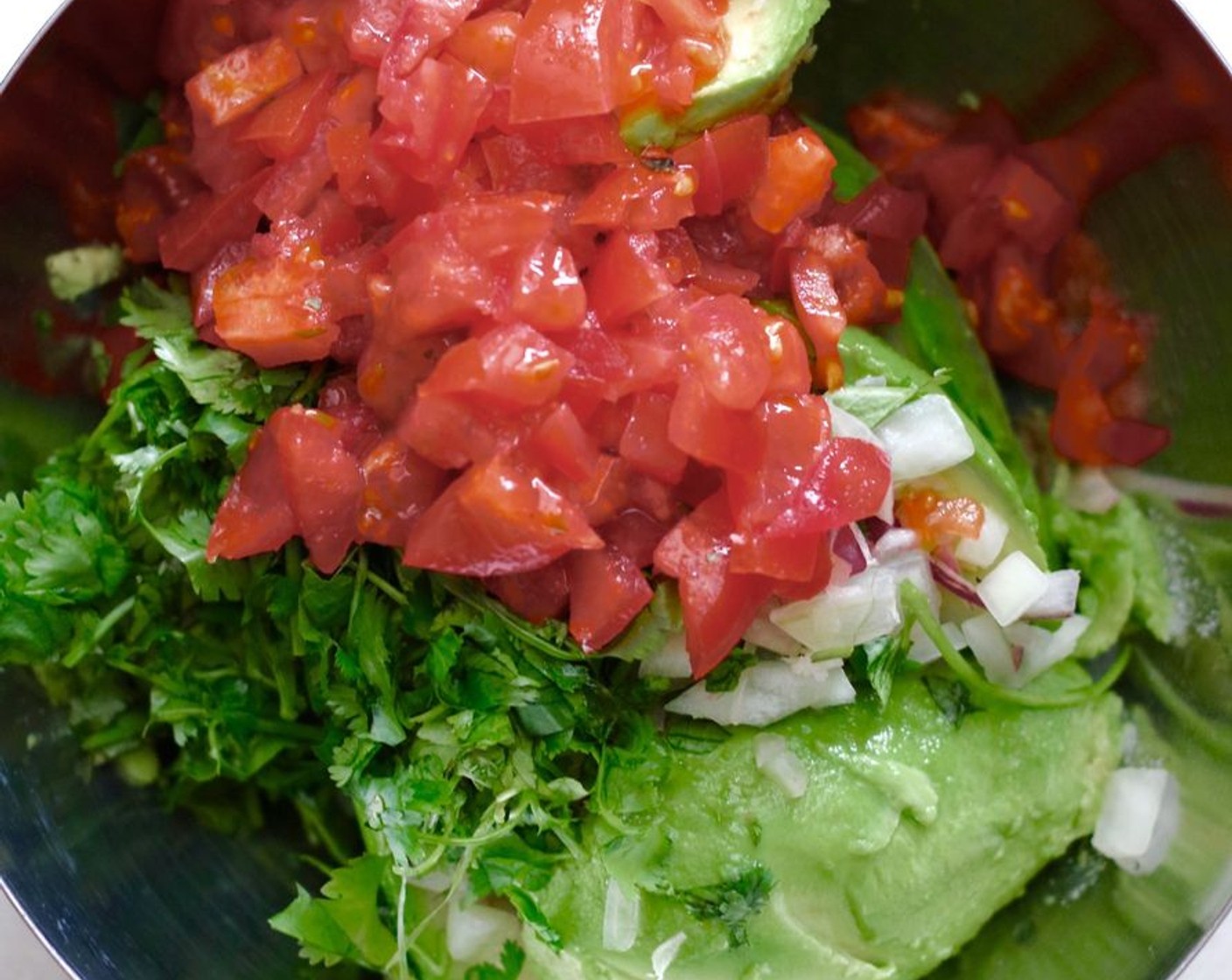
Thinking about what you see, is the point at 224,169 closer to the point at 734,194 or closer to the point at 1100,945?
the point at 734,194

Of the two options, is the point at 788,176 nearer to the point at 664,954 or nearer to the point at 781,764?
the point at 781,764

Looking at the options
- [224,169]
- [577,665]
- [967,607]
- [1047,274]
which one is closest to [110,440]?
[224,169]

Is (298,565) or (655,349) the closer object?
(655,349)

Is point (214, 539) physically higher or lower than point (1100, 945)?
higher

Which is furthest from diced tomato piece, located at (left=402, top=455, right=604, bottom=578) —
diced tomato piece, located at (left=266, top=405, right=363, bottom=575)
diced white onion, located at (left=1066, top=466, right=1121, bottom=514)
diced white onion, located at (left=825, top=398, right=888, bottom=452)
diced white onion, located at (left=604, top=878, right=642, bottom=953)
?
diced white onion, located at (left=1066, top=466, right=1121, bottom=514)

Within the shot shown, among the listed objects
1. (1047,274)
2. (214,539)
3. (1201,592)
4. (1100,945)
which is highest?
(214,539)
